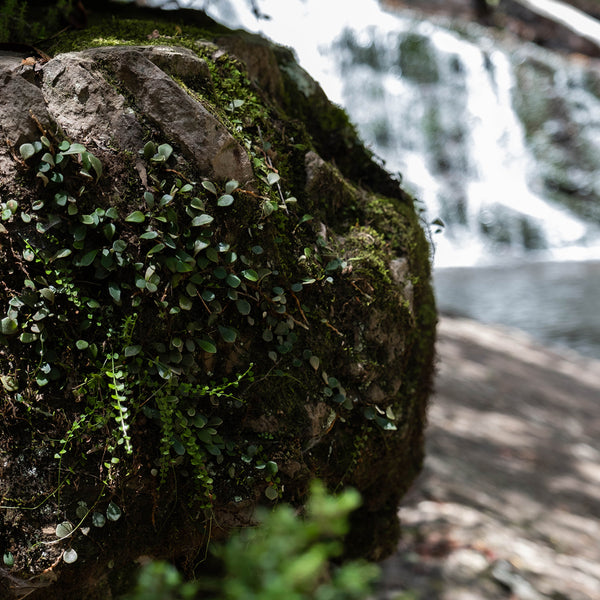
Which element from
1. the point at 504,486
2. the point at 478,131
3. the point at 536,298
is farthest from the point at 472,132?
the point at 504,486

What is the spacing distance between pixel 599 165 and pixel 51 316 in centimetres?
1387

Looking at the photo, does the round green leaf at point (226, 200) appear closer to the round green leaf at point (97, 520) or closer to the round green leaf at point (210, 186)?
the round green leaf at point (210, 186)

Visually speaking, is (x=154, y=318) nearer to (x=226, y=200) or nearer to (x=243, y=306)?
(x=243, y=306)

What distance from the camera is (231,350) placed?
2141 millimetres

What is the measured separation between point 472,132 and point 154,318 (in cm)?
1252

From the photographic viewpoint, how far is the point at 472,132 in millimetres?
13086

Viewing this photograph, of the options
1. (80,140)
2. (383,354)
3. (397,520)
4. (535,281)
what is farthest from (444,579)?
(535,281)

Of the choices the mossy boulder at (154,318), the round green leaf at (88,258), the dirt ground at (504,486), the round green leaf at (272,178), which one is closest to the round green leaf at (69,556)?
the mossy boulder at (154,318)

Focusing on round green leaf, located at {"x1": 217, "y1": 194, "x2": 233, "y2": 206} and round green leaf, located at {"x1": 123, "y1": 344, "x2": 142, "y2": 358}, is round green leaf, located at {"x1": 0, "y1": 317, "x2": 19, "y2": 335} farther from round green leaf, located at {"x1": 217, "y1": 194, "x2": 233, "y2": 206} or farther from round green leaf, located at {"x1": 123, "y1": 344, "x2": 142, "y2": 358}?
round green leaf, located at {"x1": 217, "y1": 194, "x2": 233, "y2": 206}

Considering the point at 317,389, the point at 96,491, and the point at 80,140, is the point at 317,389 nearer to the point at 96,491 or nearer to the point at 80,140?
the point at 96,491

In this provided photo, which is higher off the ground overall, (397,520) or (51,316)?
(51,316)

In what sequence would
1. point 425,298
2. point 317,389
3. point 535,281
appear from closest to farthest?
point 317,389
point 425,298
point 535,281

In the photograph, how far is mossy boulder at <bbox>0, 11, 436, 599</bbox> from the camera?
1903 mm

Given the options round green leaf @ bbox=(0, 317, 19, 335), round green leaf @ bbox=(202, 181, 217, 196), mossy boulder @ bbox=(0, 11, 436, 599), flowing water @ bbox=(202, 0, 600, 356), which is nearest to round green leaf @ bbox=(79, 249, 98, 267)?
mossy boulder @ bbox=(0, 11, 436, 599)
